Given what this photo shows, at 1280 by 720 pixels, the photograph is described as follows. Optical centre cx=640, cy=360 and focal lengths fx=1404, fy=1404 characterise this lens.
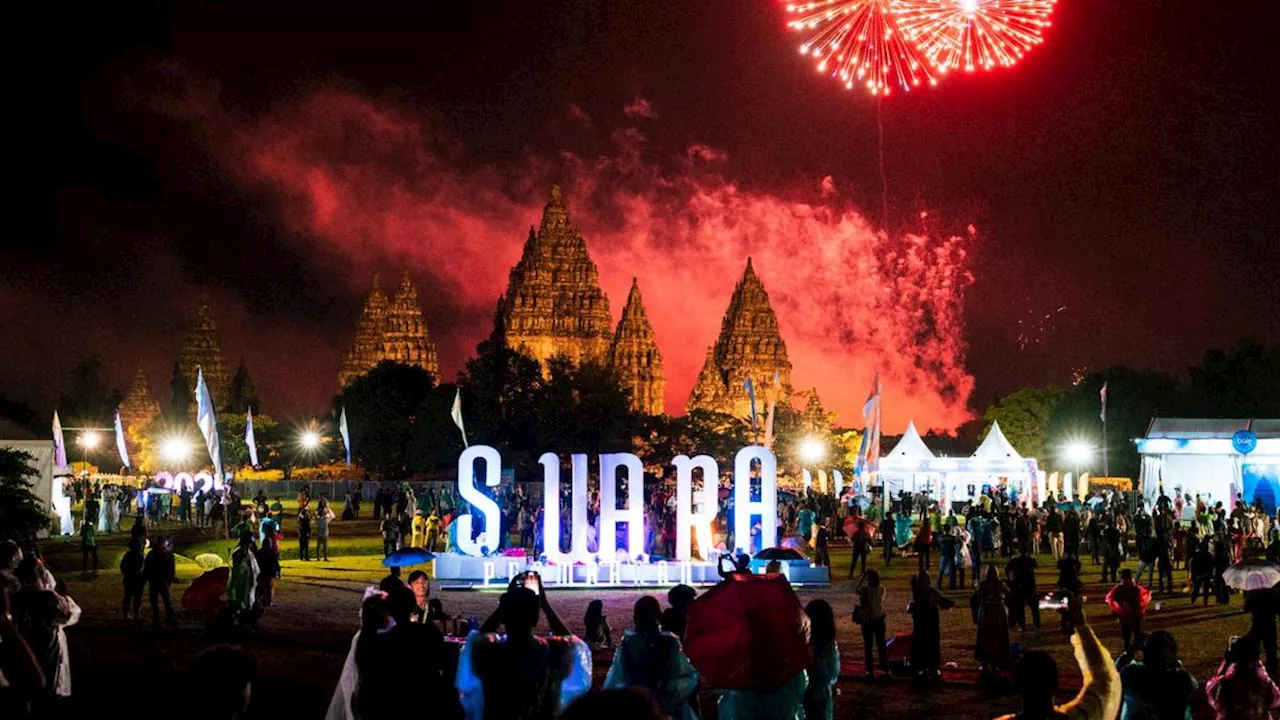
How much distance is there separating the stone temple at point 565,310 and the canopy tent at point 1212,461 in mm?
72507

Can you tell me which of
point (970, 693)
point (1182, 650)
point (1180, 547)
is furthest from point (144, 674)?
point (1180, 547)

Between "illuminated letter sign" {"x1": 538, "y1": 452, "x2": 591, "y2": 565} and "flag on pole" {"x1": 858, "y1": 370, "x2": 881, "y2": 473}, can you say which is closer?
"illuminated letter sign" {"x1": 538, "y1": 452, "x2": 591, "y2": 565}

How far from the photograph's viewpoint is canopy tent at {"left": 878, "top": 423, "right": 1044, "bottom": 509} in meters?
48.0

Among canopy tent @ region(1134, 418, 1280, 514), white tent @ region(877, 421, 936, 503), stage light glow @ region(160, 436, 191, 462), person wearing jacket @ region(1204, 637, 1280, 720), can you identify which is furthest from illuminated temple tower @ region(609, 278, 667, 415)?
person wearing jacket @ region(1204, 637, 1280, 720)

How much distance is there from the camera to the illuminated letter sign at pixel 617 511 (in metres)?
24.4

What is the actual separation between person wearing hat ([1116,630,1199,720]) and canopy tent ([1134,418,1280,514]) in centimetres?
3363

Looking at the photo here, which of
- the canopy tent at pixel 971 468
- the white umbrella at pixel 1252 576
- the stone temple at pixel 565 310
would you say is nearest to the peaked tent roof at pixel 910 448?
the canopy tent at pixel 971 468

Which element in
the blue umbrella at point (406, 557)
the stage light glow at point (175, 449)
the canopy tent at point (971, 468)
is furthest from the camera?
the stage light glow at point (175, 449)

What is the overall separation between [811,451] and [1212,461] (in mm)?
45691

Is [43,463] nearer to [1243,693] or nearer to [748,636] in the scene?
[748,636]

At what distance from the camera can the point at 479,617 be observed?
19797mm

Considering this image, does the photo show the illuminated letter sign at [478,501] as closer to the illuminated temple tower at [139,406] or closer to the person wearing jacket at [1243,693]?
the person wearing jacket at [1243,693]

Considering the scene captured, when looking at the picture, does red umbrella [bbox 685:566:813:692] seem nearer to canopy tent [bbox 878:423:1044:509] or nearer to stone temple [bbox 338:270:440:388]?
canopy tent [bbox 878:423:1044:509]

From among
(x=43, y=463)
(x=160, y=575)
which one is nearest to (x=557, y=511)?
(x=160, y=575)
